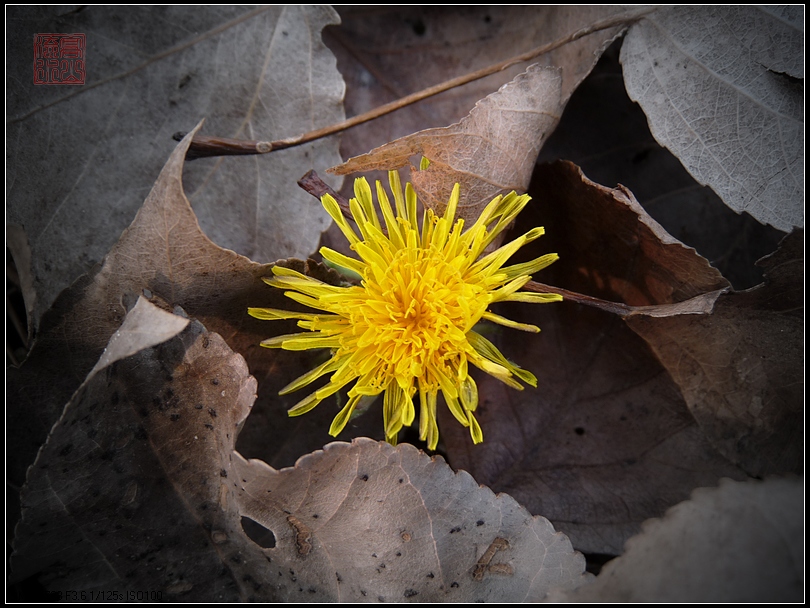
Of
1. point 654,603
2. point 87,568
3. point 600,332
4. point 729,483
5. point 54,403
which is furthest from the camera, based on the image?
point 600,332

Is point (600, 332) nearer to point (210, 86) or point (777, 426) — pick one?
point (777, 426)

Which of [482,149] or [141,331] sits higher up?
[482,149]

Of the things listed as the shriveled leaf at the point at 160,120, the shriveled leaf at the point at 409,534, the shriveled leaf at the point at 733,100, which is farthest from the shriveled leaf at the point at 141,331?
the shriveled leaf at the point at 733,100

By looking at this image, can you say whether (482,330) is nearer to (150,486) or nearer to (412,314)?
(412,314)

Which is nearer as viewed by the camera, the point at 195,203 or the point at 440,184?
the point at 440,184

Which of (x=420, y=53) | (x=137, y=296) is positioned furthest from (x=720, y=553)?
(x=420, y=53)

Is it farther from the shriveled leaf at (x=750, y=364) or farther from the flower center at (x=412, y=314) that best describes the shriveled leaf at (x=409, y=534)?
the shriveled leaf at (x=750, y=364)

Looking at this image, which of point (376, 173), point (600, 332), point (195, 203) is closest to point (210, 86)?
point (195, 203)
